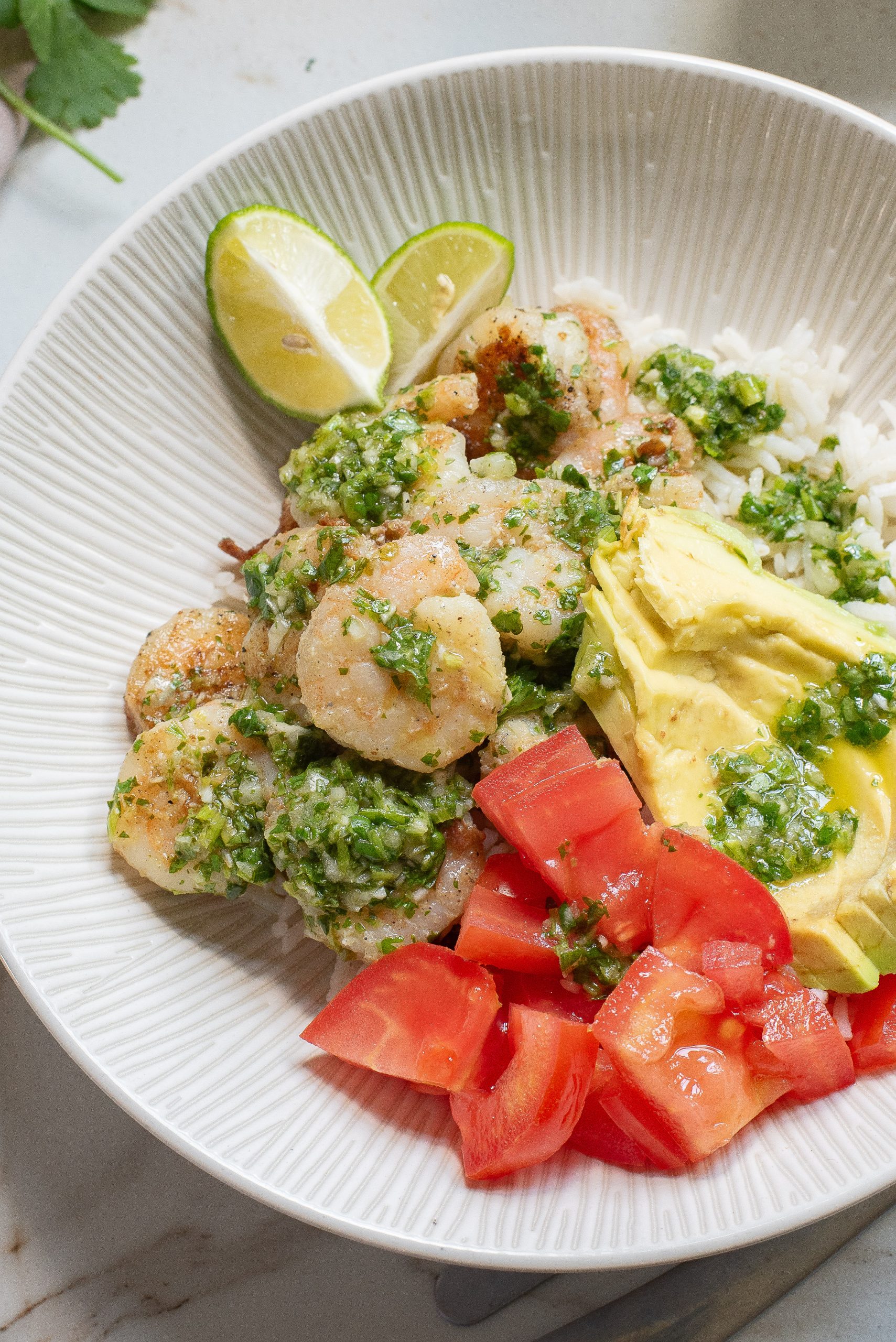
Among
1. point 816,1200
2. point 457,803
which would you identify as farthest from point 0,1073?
point 816,1200

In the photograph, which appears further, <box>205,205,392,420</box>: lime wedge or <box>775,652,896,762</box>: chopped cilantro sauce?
<box>205,205,392,420</box>: lime wedge

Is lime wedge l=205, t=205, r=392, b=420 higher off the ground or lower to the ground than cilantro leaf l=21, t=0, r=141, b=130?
lower

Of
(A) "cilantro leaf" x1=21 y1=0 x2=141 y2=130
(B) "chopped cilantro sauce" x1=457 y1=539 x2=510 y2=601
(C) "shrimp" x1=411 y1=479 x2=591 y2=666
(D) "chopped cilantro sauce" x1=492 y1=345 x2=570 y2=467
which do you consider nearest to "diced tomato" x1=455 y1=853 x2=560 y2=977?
(C) "shrimp" x1=411 y1=479 x2=591 y2=666

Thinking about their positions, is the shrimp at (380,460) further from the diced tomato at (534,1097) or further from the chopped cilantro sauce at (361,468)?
the diced tomato at (534,1097)

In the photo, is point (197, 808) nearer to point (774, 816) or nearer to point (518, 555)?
point (518, 555)

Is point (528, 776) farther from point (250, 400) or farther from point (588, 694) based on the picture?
point (250, 400)

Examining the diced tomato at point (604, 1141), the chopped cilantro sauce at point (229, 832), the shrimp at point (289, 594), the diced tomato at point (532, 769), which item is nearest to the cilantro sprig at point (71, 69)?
the shrimp at point (289, 594)

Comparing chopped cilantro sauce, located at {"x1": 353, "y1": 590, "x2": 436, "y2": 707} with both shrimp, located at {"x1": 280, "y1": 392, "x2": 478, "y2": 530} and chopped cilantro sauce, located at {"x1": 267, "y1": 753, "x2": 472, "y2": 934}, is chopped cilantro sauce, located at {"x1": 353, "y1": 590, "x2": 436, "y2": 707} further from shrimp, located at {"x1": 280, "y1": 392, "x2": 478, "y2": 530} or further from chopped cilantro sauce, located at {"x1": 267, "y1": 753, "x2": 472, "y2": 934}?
shrimp, located at {"x1": 280, "y1": 392, "x2": 478, "y2": 530}
